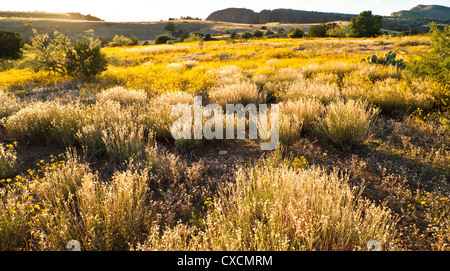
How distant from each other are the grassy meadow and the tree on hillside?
38.7 metres

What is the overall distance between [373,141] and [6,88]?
41.3ft

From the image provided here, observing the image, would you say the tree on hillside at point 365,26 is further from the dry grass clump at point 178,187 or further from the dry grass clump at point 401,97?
the dry grass clump at point 178,187

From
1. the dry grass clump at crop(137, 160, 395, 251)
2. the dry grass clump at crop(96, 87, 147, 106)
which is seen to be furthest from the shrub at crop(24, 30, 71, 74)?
the dry grass clump at crop(137, 160, 395, 251)

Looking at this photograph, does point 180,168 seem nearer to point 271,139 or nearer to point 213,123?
point 213,123

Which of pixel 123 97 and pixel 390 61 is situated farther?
pixel 390 61

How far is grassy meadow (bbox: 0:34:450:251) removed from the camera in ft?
6.95

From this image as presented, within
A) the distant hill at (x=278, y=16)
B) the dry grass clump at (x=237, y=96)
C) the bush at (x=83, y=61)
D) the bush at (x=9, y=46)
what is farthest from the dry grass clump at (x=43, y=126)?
the distant hill at (x=278, y=16)

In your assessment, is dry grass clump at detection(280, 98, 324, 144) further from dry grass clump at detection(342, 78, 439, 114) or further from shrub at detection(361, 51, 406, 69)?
shrub at detection(361, 51, 406, 69)

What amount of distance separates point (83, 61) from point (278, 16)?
490 ft

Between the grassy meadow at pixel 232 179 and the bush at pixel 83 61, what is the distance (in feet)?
15.8

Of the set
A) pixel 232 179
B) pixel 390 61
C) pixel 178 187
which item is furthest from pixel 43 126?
pixel 390 61

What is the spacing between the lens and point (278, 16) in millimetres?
138500

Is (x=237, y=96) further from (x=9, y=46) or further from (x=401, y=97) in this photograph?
Answer: (x=9, y=46)

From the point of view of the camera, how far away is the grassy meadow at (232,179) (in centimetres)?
212
